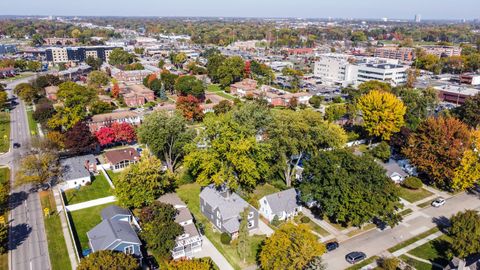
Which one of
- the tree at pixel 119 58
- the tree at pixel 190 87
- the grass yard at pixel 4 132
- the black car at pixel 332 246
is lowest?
the black car at pixel 332 246

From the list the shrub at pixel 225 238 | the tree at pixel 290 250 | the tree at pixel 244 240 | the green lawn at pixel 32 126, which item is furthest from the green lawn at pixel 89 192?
the green lawn at pixel 32 126

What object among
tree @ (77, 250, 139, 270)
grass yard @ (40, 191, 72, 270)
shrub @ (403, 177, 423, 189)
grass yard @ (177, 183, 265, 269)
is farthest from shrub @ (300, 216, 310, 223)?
grass yard @ (40, 191, 72, 270)

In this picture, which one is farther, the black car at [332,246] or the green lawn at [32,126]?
the green lawn at [32,126]

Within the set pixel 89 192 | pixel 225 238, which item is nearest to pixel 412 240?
pixel 225 238

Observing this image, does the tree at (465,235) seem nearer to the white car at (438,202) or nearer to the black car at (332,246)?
the black car at (332,246)

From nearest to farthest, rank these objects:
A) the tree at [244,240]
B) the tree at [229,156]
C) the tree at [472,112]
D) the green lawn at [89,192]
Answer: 1. the tree at [244,240]
2. the tree at [229,156]
3. the green lawn at [89,192]
4. the tree at [472,112]

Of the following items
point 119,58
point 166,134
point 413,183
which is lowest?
point 413,183

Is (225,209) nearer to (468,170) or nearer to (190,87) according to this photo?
(468,170)
